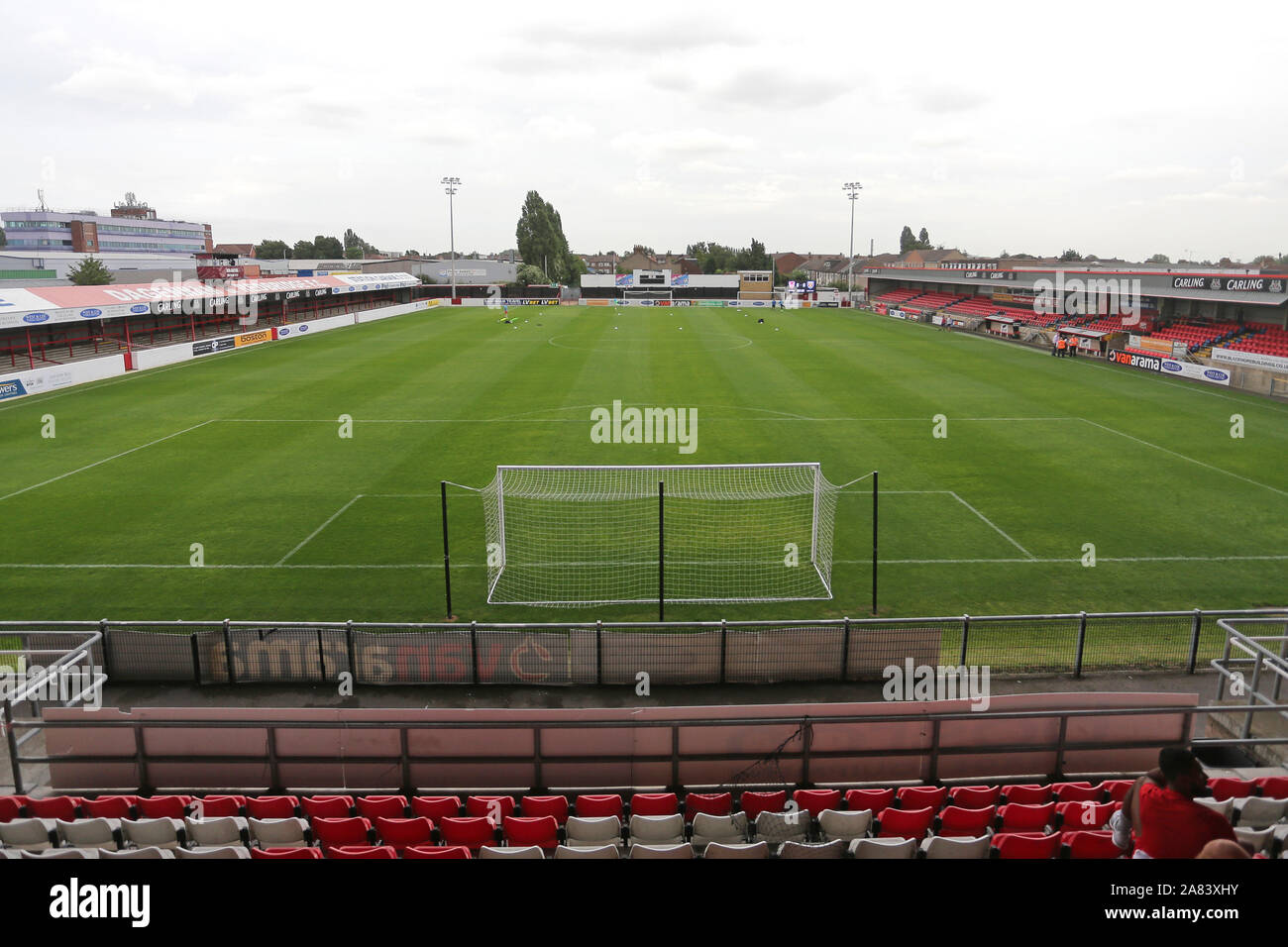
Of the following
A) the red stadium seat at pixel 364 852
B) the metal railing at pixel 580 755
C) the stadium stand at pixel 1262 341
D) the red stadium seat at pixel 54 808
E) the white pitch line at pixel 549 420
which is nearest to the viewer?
the red stadium seat at pixel 364 852

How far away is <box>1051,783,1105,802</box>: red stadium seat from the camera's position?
27.1 feet

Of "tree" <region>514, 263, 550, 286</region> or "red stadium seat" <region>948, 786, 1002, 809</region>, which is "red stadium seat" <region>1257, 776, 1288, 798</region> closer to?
"red stadium seat" <region>948, 786, 1002, 809</region>

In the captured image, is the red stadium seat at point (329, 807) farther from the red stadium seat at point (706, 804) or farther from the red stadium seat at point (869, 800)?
the red stadium seat at point (869, 800)

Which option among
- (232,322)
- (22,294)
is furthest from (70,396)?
(232,322)

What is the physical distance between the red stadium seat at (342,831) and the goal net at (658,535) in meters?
7.40

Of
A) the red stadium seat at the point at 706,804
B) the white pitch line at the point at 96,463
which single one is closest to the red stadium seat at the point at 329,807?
the red stadium seat at the point at 706,804

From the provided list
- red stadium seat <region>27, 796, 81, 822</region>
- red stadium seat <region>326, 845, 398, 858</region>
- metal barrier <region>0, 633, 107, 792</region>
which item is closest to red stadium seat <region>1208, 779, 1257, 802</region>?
red stadium seat <region>326, 845, 398, 858</region>

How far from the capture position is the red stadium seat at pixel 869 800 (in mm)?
8086

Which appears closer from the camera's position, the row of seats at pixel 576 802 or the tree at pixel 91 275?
the row of seats at pixel 576 802

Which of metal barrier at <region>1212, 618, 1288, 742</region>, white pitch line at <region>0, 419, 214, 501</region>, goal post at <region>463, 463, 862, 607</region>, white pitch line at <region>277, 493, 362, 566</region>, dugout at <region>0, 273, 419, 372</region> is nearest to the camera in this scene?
metal barrier at <region>1212, 618, 1288, 742</region>

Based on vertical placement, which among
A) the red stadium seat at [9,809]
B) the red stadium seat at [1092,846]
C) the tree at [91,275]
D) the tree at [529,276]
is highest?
the tree at [529,276]

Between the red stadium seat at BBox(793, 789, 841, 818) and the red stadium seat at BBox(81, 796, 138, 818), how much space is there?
20.8 feet

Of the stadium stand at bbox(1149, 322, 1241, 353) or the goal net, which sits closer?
the goal net

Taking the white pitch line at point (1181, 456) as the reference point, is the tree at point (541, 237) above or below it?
above
